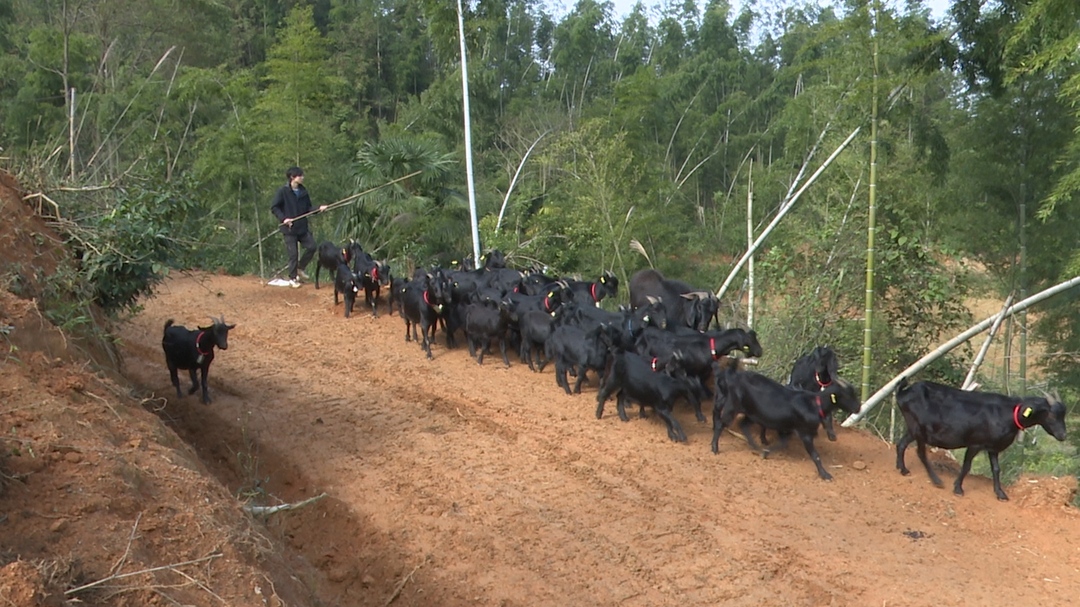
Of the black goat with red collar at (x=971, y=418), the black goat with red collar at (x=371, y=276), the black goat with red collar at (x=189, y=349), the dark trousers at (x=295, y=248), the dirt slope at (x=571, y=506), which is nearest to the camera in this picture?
the dirt slope at (x=571, y=506)

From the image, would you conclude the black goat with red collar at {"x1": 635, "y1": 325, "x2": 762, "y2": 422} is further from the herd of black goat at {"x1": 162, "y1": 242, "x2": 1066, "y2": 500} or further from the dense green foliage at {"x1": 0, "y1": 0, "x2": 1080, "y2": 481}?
the dense green foliage at {"x1": 0, "y1": 0, "x2": 1080, "y2": 481}

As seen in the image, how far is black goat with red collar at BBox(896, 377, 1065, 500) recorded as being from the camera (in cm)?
887

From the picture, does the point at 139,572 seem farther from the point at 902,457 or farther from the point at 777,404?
the point at 902,457

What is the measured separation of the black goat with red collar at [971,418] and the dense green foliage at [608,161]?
80.2 inches

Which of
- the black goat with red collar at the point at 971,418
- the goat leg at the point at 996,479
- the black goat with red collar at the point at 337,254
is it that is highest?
the black goat with red collar at the point at 337,254

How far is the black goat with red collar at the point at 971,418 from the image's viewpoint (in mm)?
8867

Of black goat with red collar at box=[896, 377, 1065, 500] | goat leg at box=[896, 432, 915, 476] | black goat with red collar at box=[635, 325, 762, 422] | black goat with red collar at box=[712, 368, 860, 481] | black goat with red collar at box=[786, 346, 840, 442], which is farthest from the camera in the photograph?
black goat with red collar at box=[635, 325, 762, 422]

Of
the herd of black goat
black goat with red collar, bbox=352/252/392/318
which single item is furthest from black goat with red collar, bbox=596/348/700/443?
black goat with red collar, bbox=352/252/392/318

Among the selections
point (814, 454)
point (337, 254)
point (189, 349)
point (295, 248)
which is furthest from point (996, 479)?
point (295, 248)

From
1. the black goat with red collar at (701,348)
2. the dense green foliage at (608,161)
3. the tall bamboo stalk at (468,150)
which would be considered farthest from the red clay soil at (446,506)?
the tall bamboo stalk at (468,150)

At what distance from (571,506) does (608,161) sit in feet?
48.0

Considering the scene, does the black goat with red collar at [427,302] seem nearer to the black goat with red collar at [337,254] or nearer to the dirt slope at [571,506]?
the dirt slope at [571,506]

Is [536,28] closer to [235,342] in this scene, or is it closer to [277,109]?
[277,109]

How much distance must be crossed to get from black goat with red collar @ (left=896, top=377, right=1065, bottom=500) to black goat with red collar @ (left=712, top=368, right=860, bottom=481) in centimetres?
63
